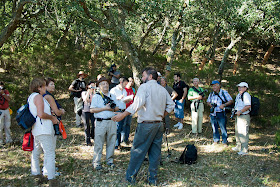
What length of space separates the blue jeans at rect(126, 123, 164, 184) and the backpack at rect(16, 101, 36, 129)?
168 centimetres

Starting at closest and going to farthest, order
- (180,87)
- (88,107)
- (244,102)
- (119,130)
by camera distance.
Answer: (244,102), (119,130), (88,107), (180,87)

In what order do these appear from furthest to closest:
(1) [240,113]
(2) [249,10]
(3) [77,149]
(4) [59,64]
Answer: (4) [59,64] → (2) [249,10] → (3) [77,149] → (1) [240,113]

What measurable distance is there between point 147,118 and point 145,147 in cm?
50

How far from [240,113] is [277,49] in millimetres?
18332

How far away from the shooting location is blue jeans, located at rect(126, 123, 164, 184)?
Result: 3975 millimetres

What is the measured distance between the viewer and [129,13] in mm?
→ 9594

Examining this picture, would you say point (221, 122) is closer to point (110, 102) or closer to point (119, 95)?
point (119, 95)

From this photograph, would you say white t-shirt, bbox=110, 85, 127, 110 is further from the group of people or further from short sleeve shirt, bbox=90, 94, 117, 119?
short sleeve shirt, bbox=90, 94, 117, 119

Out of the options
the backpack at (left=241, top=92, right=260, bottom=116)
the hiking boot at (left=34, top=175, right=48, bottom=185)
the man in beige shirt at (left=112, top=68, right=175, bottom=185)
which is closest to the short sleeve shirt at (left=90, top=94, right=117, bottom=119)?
the man in beige shirt at (left=112, top=68, right=175, bottom=185)

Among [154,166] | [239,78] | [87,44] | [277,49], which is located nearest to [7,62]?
[87,44]

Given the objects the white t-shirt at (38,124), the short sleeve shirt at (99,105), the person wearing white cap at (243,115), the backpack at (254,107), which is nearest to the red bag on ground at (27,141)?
the white t-shirt at (38,124)

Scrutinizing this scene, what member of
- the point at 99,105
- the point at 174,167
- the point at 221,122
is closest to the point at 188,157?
the point at 174,167

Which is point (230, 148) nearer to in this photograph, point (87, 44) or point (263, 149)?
point (263, 149)

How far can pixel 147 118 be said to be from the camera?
3.95 meters
